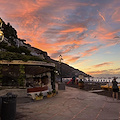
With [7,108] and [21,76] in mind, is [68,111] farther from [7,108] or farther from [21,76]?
[21,76]

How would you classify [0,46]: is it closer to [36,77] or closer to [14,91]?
[36,77]

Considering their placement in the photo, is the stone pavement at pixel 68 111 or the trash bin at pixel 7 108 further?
the stone pavement at pixel 68 111

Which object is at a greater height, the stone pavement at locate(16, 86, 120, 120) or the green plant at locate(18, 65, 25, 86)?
the green plant at locate(18, 65, 25, 86)

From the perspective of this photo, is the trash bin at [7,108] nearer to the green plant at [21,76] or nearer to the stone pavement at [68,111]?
the stone pavement at [68,111]

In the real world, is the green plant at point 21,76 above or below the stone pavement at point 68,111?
above

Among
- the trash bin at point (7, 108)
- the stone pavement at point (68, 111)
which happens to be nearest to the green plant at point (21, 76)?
the stone pavement at point (68, 111)

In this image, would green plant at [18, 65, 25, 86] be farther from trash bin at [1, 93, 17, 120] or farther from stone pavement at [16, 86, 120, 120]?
trash bin at [1, 93, 17, 120]

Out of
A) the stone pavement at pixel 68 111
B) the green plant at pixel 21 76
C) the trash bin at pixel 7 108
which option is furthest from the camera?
the green plant at pixel 21 76

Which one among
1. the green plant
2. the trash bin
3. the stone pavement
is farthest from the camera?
the green plant

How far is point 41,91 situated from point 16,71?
133 inches

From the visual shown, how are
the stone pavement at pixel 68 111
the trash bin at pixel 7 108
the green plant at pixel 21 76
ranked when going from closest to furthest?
the trash bin at pixel 7 108 → the stone pavement at pixel 68 111 → the green plant at pixel 21 76

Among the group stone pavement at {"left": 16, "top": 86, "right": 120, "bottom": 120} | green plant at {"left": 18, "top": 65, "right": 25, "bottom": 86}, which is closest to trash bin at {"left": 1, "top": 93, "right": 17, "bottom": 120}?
Answer: stone pavement at {"left": 16, "top": 86, "right": 120, "bottom": 120}

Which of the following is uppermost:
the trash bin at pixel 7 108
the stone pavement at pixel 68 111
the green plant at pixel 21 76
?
the green plant at pixel 21 76

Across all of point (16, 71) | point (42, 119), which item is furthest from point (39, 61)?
point (42, 119)
